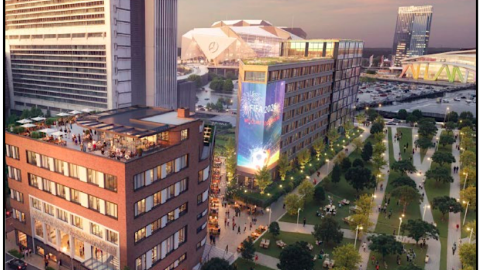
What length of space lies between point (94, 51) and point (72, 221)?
65999mm

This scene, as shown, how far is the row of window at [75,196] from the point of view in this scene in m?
36.8

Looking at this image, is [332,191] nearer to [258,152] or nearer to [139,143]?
[258,152]

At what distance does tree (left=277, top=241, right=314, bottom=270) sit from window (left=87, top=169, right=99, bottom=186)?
77.2 feet

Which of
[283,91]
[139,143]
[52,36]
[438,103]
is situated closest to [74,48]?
[52,36]

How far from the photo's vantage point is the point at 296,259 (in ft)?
141

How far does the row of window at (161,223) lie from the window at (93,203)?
5.18m

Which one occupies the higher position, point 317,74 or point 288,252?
point 317,74

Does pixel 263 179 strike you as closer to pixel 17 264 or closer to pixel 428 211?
pixel 428 211

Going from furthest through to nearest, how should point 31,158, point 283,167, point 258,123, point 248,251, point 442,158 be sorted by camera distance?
point 442,158 → point 283,167 → point 258,123 → point 248,251 → point 31,158

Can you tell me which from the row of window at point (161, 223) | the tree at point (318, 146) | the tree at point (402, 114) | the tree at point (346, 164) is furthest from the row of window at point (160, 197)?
the tree at point (402, 114)

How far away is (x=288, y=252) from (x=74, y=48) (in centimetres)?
8418

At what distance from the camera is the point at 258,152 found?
70562 mm

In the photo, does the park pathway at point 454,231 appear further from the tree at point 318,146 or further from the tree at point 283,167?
the tree at point 283,167

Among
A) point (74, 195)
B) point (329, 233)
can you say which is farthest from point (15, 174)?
point (329, 233)
